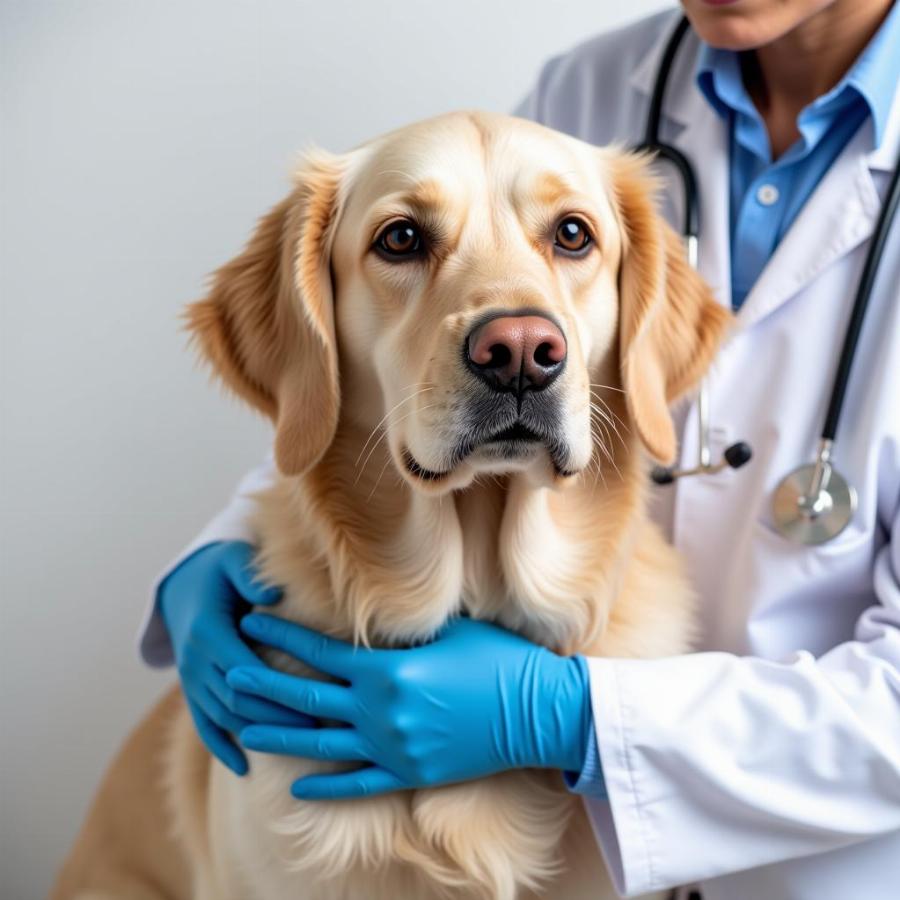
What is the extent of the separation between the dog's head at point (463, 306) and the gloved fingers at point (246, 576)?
24 centimetres

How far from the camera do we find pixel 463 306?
142 centimetres

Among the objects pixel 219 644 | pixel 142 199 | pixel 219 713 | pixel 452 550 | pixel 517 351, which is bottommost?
pixel 219 713

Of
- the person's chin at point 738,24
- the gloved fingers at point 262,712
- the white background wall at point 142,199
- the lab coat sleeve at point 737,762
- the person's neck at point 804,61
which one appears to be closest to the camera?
the lab coat sleeve at point 737,762

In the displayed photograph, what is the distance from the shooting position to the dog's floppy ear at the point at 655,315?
167 centimetres

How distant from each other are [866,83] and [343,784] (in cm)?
142

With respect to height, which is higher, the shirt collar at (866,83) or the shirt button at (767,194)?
the shirt collar at (866,83)

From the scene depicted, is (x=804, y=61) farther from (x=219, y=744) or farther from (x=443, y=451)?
(x=219, y=744)

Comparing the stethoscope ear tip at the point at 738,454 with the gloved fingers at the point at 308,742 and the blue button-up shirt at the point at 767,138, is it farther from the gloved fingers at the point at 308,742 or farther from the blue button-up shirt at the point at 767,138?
the gloved fingers at the point at 308,742

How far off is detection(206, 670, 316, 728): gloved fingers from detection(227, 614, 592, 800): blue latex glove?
0.03 meters

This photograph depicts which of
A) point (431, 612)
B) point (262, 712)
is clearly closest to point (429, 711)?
point (431, 612)

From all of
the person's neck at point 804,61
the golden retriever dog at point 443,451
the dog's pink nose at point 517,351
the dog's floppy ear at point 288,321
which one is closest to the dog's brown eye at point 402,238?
the golden retriever dog at point 443,451

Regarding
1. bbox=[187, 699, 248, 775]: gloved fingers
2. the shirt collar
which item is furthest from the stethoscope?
bbox=[187, 699, 248, 775]: gloved fingers

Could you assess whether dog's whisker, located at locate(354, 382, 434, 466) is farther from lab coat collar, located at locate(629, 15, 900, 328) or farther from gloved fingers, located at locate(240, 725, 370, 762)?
lab coat collar, located at locate(629, 15, 900, 328)

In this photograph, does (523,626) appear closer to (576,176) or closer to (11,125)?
(576,176)
